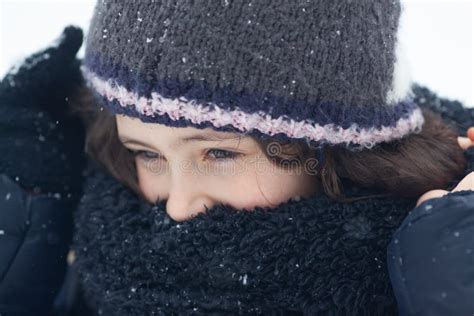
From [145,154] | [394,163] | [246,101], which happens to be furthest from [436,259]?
[145,154]

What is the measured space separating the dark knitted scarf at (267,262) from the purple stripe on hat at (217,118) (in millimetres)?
155

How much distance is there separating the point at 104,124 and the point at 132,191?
0.20m

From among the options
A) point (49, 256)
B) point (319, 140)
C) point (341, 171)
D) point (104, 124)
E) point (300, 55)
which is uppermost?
point (300, 55)

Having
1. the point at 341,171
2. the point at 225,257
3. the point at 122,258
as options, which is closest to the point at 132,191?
the point at 122,258

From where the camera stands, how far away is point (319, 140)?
1220mm

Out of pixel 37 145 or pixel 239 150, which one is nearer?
pixel 239 150

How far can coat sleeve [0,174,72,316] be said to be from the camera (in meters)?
1.46

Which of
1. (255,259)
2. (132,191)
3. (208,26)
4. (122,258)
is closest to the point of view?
(208,26)

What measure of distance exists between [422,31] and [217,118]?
7.62 feet

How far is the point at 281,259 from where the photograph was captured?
1.26m

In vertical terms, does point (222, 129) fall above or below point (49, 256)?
above

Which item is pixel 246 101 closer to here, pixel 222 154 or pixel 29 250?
pixel 222 154

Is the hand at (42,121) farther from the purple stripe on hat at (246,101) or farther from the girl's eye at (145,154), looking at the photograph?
the purple stripe on hat at (246,101)

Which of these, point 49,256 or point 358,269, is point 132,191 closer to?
point 49,256
